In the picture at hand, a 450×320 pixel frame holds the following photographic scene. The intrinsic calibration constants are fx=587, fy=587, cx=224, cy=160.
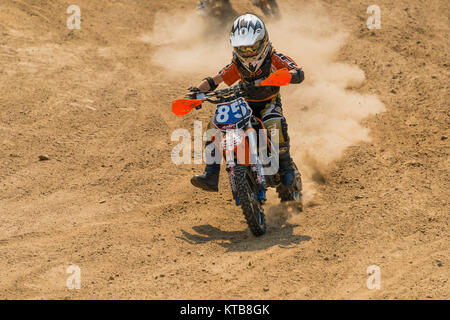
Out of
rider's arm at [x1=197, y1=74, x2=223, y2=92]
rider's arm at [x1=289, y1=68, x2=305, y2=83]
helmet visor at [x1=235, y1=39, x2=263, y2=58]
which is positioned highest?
helmet visor at [x1=235, y1=39, x2=263, y2=58]

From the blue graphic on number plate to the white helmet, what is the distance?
0.73 metres

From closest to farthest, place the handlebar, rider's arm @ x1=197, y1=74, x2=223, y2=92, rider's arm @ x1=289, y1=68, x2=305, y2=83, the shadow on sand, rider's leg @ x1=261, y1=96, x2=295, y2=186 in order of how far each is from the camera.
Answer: the shadow on sand < the handlebar < rider's arm @ x1=289, y1=68, x2=305, y2=83 < rider's leg @ x1=261, y1=96, x2=295, y2=186 < rider's arm @ x1=197, y1=74, x2=223, y2=92

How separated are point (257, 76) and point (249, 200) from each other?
192cm

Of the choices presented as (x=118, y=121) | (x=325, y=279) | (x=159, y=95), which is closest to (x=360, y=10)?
(x=159, y=95)

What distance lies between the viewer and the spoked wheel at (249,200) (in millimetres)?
6914

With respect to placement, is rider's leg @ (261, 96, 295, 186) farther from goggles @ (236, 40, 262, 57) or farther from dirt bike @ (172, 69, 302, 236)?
goggles @ (236, 40, 262, 57)

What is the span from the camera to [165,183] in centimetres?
935

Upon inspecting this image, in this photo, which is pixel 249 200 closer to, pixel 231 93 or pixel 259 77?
pixel 231 93

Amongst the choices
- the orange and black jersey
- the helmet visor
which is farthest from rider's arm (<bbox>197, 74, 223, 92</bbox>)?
the helmet visor

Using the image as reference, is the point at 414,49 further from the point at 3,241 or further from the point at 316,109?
the point at 3,241

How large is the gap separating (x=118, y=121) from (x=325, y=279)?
20.4ft

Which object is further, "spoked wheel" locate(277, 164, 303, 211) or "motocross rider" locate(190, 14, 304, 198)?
"spoked wheel" locate(277, 164, 303, 211)

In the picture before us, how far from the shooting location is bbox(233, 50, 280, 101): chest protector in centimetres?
780

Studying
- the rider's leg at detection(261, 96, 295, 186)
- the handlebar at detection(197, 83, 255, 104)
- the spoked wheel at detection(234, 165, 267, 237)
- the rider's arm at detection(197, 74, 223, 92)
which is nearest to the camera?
the spoked wheel at detection(234, 165, 267, 237)
